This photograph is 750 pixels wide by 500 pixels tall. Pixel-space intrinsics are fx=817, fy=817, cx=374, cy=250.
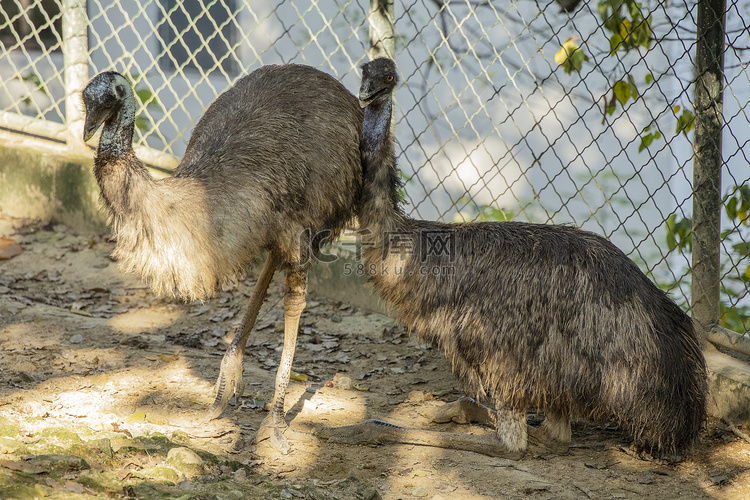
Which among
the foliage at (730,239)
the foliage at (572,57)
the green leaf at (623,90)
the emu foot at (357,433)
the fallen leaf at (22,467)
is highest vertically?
the foliage at (572,57)

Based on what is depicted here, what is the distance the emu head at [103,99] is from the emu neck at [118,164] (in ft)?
0.08

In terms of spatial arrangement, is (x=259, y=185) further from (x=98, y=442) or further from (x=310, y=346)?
(x=310, y=346)

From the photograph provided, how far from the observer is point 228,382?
13.6 ft

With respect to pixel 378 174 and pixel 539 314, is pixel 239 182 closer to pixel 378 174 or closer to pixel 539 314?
pixel 378 174

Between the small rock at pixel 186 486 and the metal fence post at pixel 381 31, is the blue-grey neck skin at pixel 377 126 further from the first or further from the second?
the small rock at pixel 186 486

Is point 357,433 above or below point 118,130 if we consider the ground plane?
below

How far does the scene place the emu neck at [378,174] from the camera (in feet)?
12.8

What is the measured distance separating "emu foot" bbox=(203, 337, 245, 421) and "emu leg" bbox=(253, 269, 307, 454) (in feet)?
0.94

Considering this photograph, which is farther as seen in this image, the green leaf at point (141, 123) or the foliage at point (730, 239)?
the green leaf at point (141, 123)

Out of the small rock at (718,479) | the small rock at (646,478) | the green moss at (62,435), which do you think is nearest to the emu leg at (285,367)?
the green moss at (62,435)

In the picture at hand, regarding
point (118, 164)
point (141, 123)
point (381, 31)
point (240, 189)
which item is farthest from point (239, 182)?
point (141, 123)

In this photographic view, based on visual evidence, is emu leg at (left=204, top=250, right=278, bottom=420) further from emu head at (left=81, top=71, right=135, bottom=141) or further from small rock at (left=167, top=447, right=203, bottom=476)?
emu head at (left=81, top=71, right=135, bottom=141)

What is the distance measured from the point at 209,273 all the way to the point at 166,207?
339 mm

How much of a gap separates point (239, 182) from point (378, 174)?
→ 701 mm
